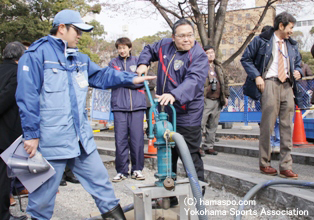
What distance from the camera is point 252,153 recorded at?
620 cm

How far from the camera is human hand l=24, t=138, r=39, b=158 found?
257cm

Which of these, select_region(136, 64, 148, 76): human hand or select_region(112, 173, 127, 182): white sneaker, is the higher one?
select_region(136, 64, 148, 76): human hand

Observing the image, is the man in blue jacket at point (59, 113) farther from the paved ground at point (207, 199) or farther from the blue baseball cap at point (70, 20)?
the paved ground at point (207, 199)

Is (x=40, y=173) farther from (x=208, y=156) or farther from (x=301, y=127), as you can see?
(x=301, y=127)

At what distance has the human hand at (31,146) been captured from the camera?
2572mm

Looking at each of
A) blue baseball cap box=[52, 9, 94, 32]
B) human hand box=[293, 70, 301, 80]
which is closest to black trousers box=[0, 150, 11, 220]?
blue baseball cap box=[52, 9, 94, 32]

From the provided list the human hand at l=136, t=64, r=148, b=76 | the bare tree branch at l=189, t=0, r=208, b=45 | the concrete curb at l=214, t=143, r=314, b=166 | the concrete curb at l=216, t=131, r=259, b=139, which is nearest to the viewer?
the human hand at l=136, t=64, r=148, b=76

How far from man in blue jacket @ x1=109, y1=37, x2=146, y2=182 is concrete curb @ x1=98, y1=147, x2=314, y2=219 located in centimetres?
109

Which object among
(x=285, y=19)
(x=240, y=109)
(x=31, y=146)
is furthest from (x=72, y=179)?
(x=240, y=109)

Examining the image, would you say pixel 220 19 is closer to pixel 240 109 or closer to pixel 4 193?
pixel 240 109

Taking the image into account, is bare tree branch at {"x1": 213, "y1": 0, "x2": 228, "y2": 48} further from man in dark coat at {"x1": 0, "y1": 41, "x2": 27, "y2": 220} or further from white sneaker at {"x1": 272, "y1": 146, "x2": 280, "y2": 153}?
man in dark coat at {"x1": 0, "y1": 41, "x2": 27, "y2": 220}

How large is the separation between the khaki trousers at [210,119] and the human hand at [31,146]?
4.28 metres

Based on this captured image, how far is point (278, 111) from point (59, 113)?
291cm

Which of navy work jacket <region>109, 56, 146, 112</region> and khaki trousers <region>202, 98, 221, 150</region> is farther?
khaki trousers <region>202, 98, 221, 150</region>
